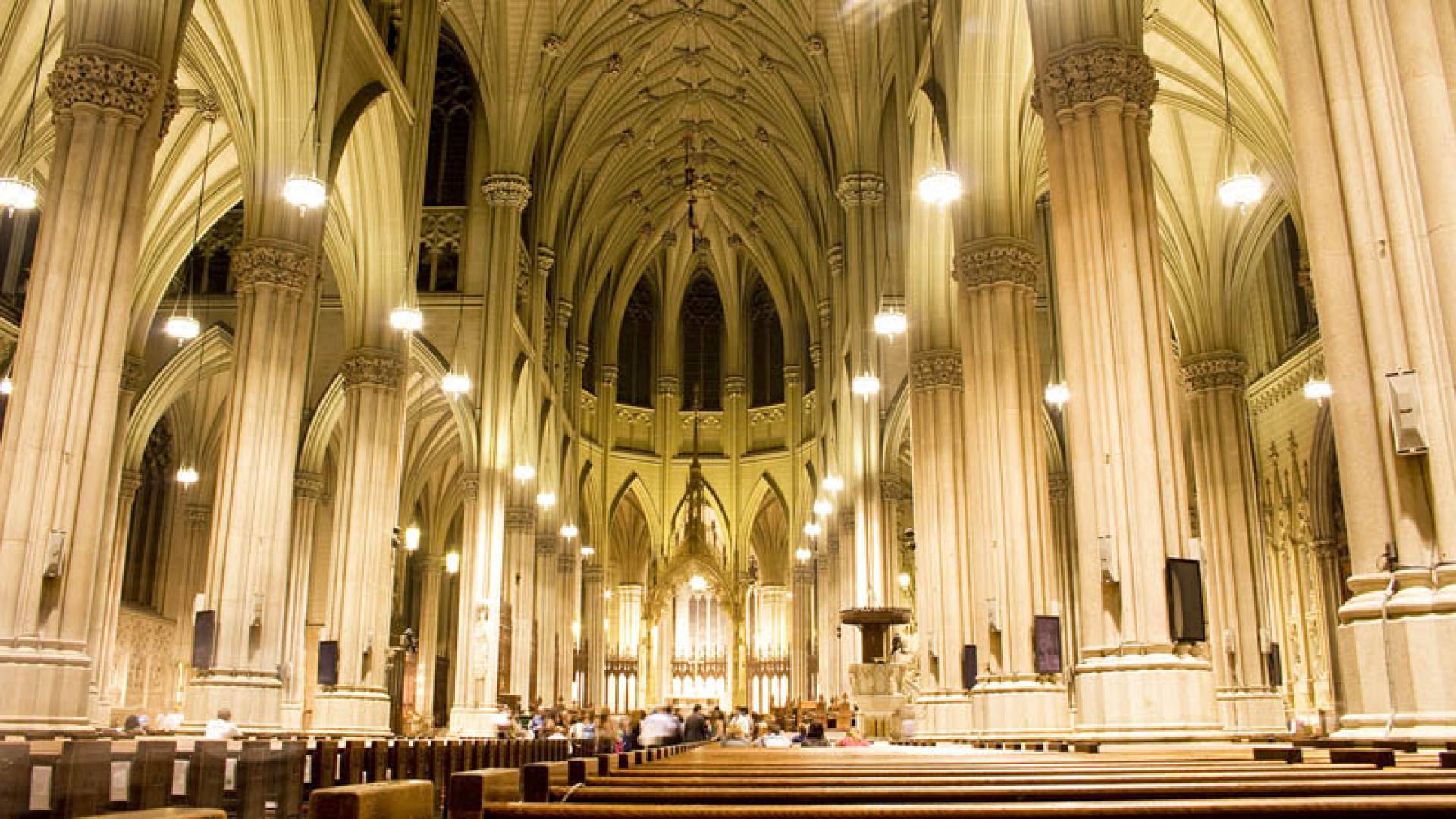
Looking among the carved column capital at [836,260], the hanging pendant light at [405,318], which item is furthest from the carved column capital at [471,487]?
the carved column capital at [836,260]

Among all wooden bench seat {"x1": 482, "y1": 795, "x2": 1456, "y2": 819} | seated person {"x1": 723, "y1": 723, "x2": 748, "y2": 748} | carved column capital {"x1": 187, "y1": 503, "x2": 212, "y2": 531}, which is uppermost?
carved column capital {"x1": 187, "y1": 503, "x2": 212, "y2": 531}

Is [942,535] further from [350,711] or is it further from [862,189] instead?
[862,189]

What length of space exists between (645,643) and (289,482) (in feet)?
103

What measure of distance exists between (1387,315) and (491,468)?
22.9m

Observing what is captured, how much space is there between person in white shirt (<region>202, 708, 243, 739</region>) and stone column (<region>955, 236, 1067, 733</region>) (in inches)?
380

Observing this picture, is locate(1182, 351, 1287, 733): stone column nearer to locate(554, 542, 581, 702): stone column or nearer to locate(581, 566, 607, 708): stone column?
locate(554, 542, 581, 702): stone column

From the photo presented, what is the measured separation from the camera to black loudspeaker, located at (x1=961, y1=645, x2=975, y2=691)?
1806 cm

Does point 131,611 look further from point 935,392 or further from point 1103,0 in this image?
point 1103,0

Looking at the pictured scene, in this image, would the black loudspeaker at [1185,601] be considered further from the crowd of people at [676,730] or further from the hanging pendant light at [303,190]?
the hanging pendant light at [303,190]

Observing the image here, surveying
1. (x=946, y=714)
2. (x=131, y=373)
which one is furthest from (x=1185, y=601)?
(x=131, y=373)

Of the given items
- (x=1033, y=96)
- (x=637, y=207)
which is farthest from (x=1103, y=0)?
(x=637, y=207)

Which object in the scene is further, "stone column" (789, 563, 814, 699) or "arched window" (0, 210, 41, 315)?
"stone column" (789, 563, 814, 699)

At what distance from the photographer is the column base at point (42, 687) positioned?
10.4 metres

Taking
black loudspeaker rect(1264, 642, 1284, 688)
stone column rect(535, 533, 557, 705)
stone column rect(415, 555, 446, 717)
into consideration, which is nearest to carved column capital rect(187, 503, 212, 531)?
stone column rect(535, 533, 557, 705)
